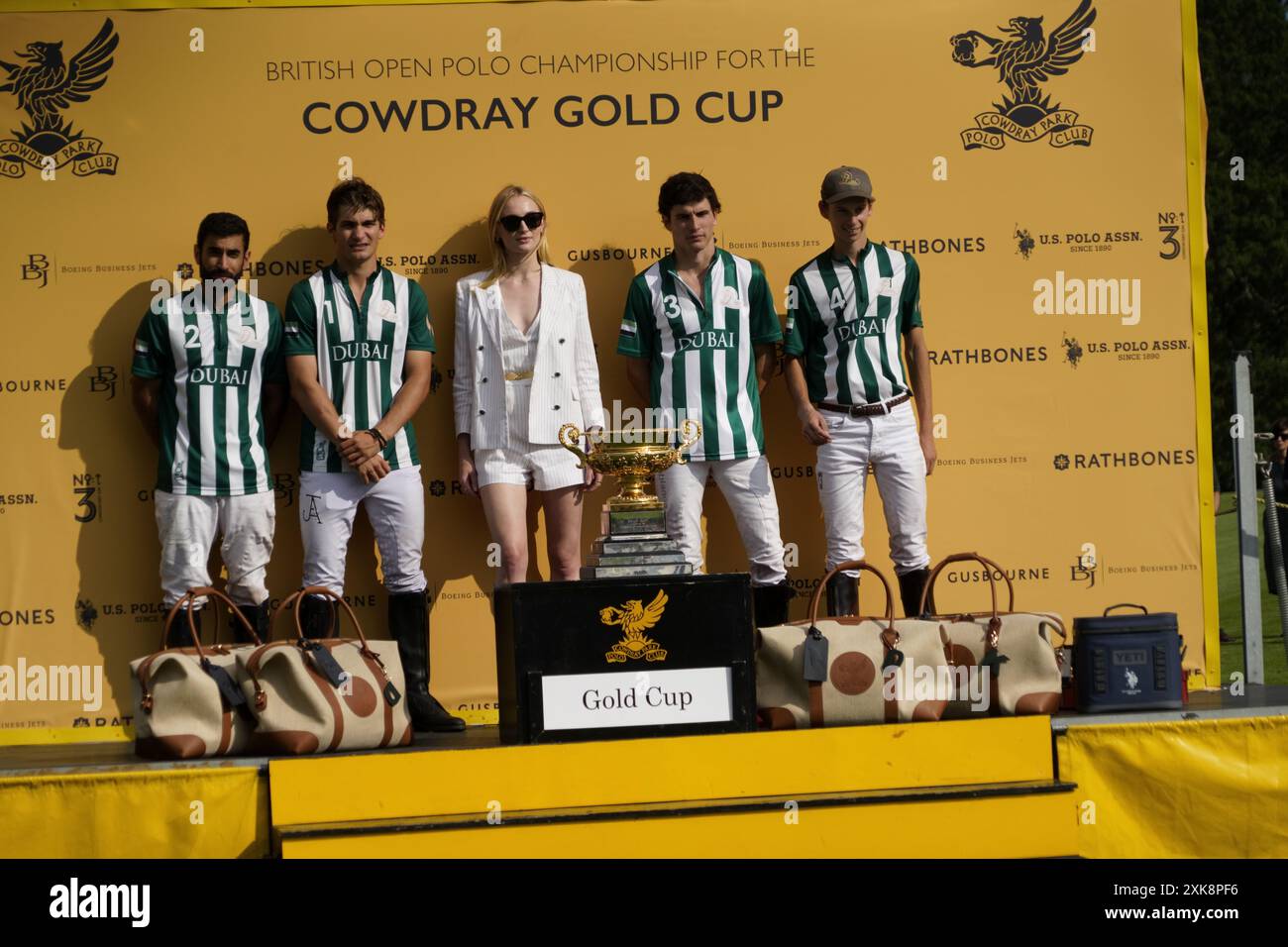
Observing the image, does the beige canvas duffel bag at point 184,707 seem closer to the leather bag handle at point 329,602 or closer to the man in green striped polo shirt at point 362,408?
the leather bag handle at point 329,602

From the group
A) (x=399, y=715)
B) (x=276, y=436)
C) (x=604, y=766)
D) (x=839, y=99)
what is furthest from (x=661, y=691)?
(x=839, y=99)

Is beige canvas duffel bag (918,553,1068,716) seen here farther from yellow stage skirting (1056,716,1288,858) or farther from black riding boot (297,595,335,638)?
black riding boot (297,595,335,638)

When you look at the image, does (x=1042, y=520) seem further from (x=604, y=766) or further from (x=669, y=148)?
(x=604, y=766)

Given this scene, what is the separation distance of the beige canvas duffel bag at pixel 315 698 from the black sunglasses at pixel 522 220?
1.73 meters

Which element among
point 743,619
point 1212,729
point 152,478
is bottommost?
point 1212,729

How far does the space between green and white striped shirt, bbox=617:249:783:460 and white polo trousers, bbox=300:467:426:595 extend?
3.27ft

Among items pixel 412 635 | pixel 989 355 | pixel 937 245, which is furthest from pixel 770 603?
pixel 937 245

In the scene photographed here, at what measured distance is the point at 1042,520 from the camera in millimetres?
5844

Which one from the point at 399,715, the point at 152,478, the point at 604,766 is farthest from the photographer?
the point at 152,478

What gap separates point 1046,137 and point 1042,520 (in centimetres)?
154

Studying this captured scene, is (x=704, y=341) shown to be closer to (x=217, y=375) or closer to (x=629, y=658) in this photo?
(x=629, y=658)

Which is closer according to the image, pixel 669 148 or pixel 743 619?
pixel 743 619

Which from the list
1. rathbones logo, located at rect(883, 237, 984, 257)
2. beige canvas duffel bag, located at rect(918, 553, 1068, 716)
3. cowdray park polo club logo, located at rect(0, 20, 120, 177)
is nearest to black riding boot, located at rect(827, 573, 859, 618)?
beige canvas duffel bag, located at rect(918, 553, 1068, 716)

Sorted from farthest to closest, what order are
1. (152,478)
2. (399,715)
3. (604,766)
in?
(152,478), (399,715), (604,766)
